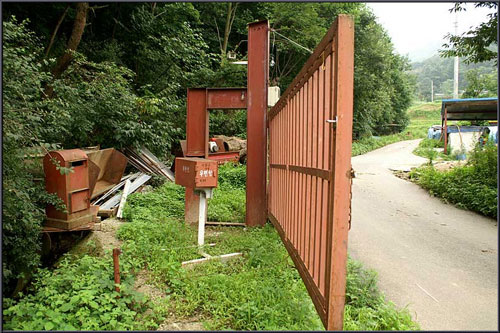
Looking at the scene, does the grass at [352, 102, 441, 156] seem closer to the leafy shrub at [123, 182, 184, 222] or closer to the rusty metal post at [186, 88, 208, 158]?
the leafy shrub at [123, 182, 184, 222]

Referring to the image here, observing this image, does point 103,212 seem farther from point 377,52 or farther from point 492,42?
point 377,52

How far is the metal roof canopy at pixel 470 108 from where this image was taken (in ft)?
38.2

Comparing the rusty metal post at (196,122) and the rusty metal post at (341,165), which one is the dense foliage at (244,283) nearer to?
the rusty metal post at (341,165)

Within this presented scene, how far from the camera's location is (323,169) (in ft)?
9.77

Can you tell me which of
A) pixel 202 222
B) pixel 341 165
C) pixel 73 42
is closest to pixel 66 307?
pixel 202 222

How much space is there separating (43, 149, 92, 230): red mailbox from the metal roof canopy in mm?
11225

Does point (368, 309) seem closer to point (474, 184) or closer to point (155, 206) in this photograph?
point (155, 206)

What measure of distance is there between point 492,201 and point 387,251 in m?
3.76

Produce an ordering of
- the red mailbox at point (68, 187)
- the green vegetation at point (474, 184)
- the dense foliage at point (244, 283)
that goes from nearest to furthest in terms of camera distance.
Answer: the dense foliage at point (244, 283), the red mailbox at point (68, 187), the green vegetation at point (474, 184)

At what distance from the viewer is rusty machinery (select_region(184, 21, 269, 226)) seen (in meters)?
6.75

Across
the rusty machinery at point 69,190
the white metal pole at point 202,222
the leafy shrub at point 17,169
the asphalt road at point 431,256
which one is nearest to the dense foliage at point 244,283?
the white metal pole at point 202,222

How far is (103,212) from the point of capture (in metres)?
7.02

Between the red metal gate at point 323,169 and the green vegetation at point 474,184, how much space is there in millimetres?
5599

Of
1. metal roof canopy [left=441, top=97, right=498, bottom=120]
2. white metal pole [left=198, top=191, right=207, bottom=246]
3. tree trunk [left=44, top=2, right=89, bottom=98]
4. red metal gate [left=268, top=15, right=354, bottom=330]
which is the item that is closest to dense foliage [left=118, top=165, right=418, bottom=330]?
white metal pole [left=198, top=191, right=207, bottom=246]
